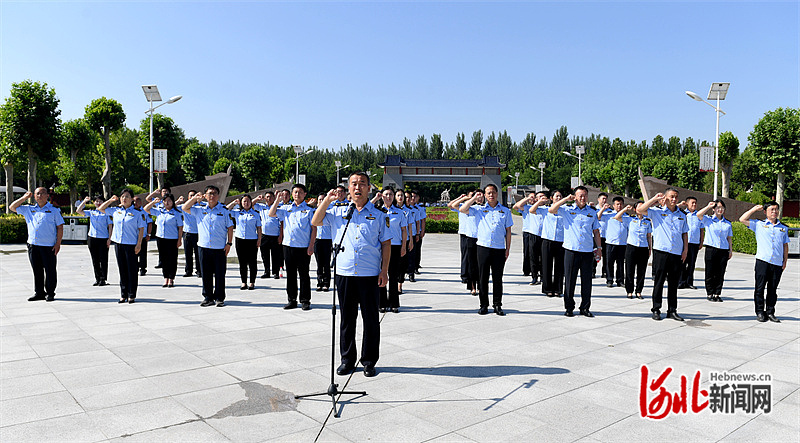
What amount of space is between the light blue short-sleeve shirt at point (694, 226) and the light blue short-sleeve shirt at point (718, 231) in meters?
0.32

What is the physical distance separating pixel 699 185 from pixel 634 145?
35.0 m

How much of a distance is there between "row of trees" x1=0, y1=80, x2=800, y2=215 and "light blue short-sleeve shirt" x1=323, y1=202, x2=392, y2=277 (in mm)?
23186

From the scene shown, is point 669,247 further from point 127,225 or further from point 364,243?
point 127,225

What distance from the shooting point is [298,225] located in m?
8.70

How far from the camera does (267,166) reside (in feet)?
186

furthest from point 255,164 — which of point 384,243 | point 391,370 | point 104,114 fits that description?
point 391,370

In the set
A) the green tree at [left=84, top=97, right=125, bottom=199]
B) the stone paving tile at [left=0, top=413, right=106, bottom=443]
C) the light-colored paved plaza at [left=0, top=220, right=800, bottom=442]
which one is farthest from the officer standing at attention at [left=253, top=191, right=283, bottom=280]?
the green tree at [left=84, top=97, right=125, bottom=199]

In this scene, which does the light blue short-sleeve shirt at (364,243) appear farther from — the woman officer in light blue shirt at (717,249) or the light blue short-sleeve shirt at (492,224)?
the woman officer in light blue shirt at (717,249)

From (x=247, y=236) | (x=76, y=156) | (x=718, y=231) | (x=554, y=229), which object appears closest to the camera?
(x=718, y=231)

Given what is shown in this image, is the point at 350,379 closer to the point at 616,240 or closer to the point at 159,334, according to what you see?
the point at 159,334

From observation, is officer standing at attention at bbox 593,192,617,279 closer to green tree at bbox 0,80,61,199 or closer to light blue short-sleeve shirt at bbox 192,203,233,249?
light blue short-sleeve shirt at bbox 192,203,233,249

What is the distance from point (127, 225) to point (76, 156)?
39682mm

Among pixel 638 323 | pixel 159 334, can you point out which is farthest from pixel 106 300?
pixel 638 323

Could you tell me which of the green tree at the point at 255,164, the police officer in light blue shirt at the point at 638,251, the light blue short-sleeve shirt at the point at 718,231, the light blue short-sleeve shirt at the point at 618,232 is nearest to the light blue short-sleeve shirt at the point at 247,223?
the police officer in light blue shirt at the point at 638,251
